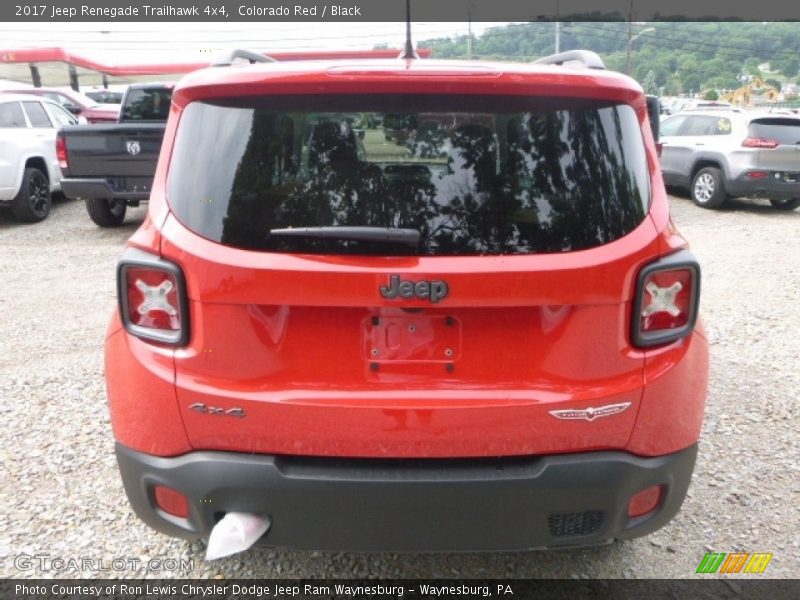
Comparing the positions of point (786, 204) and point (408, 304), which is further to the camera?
point (786, 204)

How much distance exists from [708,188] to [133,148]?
952 centimetres

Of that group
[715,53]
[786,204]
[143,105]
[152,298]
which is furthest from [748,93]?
[152,298]

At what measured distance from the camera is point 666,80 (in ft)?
190

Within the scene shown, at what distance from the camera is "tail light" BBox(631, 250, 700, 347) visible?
185 cm

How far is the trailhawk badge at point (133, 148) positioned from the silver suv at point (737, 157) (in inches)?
369

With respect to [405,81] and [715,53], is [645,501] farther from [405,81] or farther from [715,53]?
[715,53]

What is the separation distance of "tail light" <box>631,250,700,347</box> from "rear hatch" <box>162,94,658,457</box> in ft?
0.13

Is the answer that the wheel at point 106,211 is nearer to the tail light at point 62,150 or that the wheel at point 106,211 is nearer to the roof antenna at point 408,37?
the tail light at point 62,150

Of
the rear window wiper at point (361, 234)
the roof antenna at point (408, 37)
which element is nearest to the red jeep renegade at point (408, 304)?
the rear window wiper at point (361, 234)

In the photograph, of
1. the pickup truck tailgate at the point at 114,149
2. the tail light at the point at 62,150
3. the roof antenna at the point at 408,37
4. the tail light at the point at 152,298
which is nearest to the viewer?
the tail light at the point at 152,298

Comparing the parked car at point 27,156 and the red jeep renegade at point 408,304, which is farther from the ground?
the red jeep renegade at point 408,304

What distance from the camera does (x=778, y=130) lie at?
10727mm

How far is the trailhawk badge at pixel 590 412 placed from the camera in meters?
1.82
